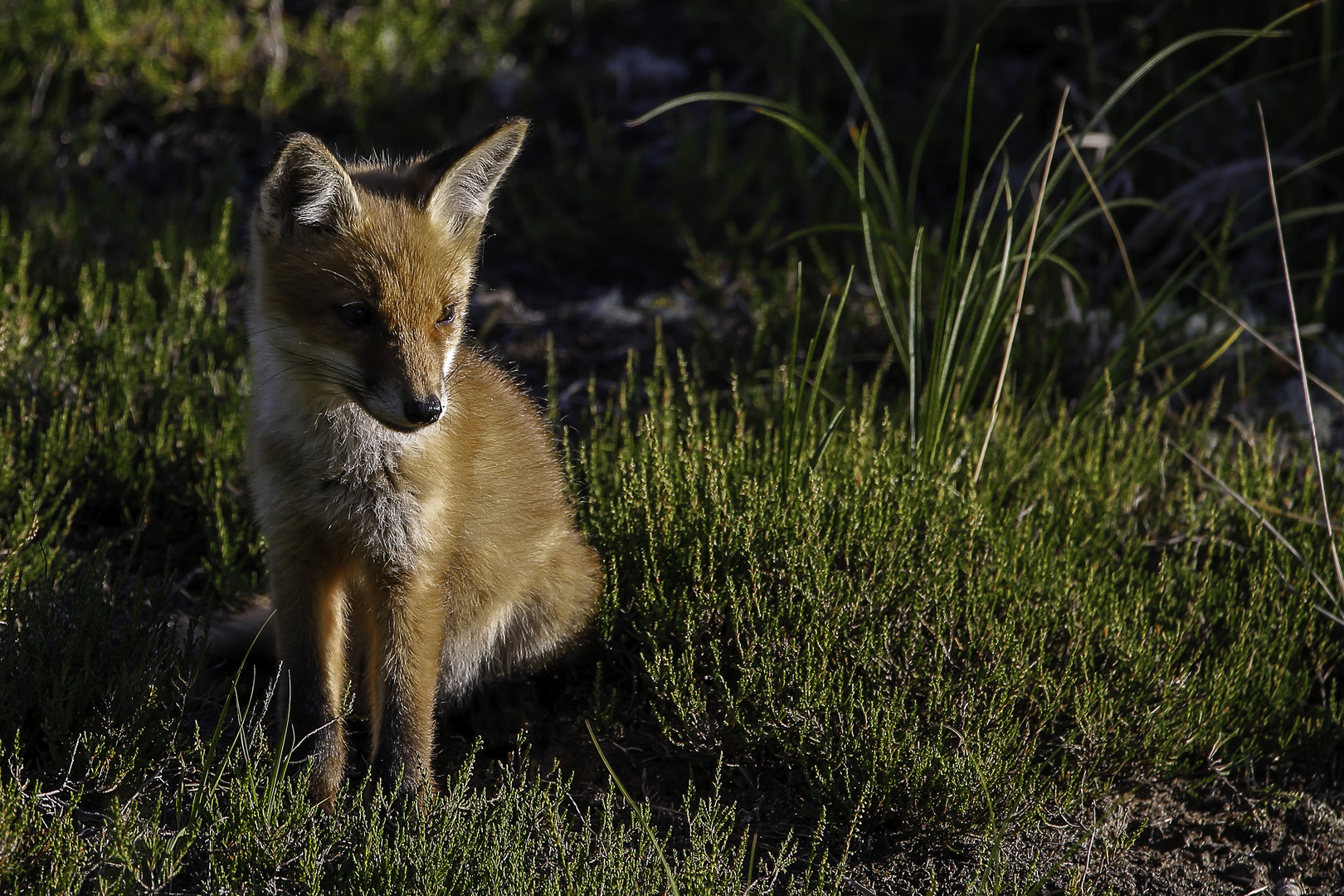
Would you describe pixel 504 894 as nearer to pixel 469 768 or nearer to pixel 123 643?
pixel 469 768

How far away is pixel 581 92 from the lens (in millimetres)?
6180

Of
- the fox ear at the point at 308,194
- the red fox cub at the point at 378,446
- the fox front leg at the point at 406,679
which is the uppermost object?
the fox ear at the point at 308,194

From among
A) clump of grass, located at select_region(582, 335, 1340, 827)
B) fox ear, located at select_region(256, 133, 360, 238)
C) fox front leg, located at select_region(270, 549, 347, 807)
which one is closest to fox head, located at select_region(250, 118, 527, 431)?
fox ear, located at select_region(256, 133, 360, 238)

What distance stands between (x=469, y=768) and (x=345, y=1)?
5.50m

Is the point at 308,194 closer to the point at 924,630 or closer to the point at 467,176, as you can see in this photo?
the point at 467,176

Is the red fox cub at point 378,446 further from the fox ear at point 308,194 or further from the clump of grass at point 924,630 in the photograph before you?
the clump of grass at point 924,630

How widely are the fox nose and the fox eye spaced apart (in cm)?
28

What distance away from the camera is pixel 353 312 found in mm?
2619

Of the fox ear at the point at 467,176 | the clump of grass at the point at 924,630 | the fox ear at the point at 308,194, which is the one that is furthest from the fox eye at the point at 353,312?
the clump of grass at the point at 924,630

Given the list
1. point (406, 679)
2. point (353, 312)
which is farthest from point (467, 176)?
point (406, 679)

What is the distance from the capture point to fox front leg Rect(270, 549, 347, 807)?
2865 millimetres

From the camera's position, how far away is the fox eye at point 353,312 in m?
2.61

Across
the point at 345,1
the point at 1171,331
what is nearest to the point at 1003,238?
the point at 1171,331

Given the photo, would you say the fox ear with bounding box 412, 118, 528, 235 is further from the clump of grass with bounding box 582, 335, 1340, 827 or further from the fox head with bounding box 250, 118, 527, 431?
the clump of grass with bounding box 582, 335, 1340, 827
